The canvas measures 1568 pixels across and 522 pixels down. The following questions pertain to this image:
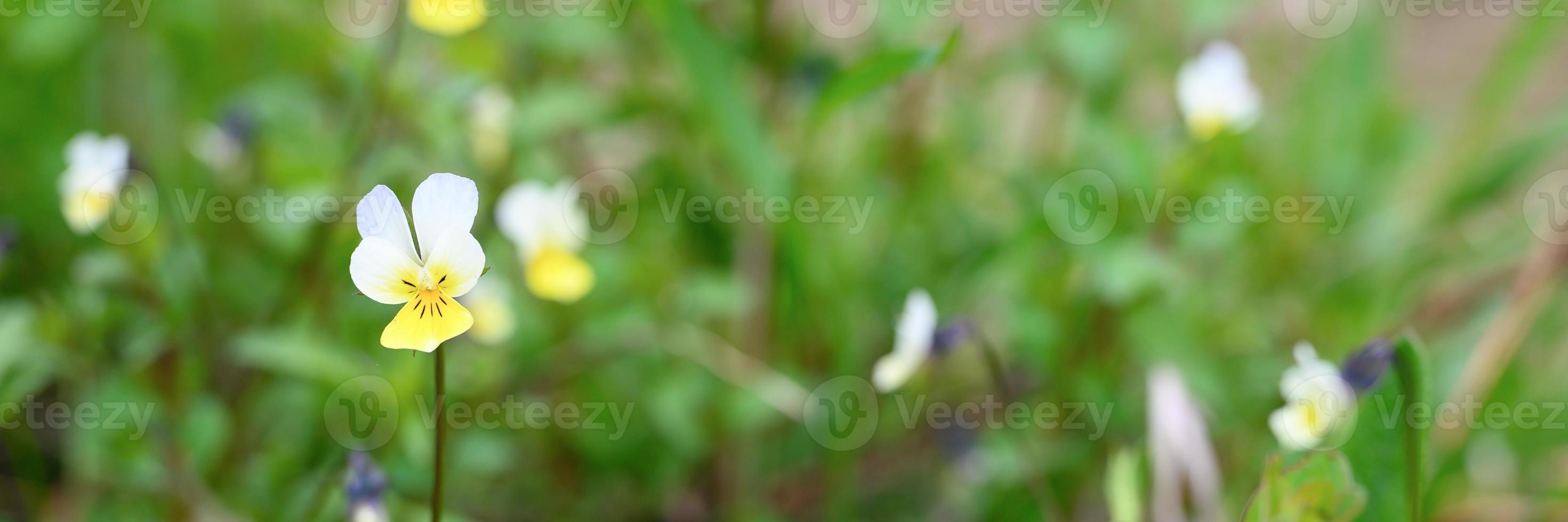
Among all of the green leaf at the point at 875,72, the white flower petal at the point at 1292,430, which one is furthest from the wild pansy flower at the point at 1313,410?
the green leaf at the point at 875,72

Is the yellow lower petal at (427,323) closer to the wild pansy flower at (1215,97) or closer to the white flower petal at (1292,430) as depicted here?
the white flower petal at (1292,430)

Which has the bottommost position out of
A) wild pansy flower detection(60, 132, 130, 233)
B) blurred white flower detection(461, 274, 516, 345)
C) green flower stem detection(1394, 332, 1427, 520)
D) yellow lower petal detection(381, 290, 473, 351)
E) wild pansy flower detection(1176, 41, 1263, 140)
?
green flower stem detection(1394, 332, 1427, 520)

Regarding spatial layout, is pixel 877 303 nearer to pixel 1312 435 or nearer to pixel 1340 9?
pixel 1312 435

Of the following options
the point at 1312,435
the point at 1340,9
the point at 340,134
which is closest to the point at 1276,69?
the point at 1340,9

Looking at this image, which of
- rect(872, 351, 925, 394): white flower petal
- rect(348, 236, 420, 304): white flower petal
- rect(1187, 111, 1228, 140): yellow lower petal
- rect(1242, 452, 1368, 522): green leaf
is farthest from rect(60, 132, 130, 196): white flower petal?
rect(1187, 111, 1228, 140): yellow lower petal

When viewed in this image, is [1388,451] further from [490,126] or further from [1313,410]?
[490,126]

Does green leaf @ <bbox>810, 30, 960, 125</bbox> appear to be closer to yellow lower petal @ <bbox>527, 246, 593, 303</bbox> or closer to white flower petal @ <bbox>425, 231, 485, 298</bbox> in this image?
yellow lower petal @ <bbox>527, 246, 593, 303</bbox>
